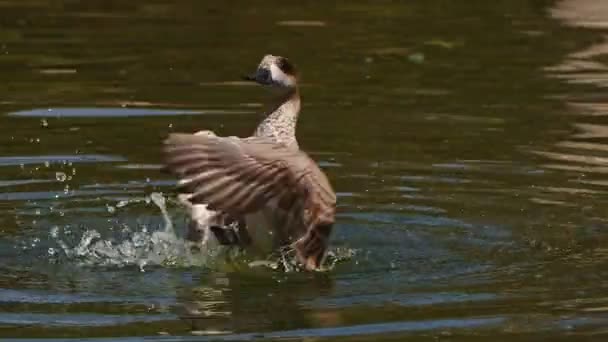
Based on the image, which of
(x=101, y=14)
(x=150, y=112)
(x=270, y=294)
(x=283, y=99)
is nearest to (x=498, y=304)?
(x=270, y=294)

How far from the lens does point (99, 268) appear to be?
8758 millimetres

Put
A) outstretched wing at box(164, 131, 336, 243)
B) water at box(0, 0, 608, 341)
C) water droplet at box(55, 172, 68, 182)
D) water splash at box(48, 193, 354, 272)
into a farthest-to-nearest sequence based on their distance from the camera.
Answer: water droplet at box(55, 172, 68, 182), water splash at box(48, 193, 354, 272), outstretched wing at box(164, 131, 336, 243), water at box(0, 0, 608, 341)

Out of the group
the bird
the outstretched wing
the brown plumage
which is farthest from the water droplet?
the outstretched wing

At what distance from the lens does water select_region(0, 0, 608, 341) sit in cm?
782

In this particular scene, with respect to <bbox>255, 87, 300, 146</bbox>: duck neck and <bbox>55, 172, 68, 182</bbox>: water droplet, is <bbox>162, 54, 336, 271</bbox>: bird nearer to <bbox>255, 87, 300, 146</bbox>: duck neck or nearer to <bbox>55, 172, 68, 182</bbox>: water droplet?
<bbox>255, 87, 300, 146</bbox>: duck neck

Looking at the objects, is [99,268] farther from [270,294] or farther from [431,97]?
[431,97]

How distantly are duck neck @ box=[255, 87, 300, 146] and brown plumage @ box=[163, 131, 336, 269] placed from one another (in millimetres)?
106

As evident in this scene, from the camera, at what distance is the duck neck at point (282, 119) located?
8.87 m

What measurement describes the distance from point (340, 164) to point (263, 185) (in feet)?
9.07

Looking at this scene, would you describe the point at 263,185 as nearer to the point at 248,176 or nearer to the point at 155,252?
the point at 248,176

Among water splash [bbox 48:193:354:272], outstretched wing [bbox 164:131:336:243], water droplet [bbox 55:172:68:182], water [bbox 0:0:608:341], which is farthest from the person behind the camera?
water droplet [bbox 55:172:68:182]

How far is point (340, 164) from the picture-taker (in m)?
10.9

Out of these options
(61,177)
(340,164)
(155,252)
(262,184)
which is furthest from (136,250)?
(340,164)

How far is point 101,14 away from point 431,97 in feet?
13.5
